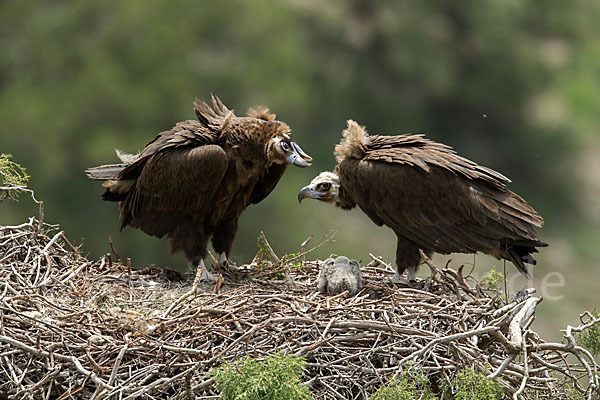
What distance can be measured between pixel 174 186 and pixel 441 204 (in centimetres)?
196

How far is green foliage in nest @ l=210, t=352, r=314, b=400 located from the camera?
4.01 metres

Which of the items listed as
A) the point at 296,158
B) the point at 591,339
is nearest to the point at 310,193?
the point at 296,158

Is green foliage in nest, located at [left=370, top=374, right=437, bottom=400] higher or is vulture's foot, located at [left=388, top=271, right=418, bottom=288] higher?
vulture's foot, located at [left=388, top=271, right=418, bottom=288]

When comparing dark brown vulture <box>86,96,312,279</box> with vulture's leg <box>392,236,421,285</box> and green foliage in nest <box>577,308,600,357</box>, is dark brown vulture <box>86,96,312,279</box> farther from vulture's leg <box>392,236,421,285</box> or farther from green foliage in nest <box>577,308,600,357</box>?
green foliage in nest <box>577,308,600,357</box>

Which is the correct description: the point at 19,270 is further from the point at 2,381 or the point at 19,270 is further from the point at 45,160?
the point at 45,160

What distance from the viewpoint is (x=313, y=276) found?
639 cm

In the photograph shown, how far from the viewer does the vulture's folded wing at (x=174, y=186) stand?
5.96 m

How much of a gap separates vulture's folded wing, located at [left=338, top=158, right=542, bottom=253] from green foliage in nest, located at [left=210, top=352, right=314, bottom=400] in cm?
201

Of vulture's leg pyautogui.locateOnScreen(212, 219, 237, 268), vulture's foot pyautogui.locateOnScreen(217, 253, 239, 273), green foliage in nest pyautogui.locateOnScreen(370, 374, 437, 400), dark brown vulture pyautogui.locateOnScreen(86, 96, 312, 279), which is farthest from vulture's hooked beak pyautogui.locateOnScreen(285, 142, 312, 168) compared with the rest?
green foliage in nest pyautogui.locateOnScreen(370, 374, 437, 400)

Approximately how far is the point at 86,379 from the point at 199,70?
13.1 metres

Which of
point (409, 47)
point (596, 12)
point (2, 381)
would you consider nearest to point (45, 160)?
point (409, 47)

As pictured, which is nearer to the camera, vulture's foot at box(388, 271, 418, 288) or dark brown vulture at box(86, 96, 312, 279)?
vulture's foot at box(388, 271, 418, 288)

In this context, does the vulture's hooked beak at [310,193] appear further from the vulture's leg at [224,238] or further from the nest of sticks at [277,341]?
the nest of sticks at [277,341]

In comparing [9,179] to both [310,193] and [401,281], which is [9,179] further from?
[401,281]
